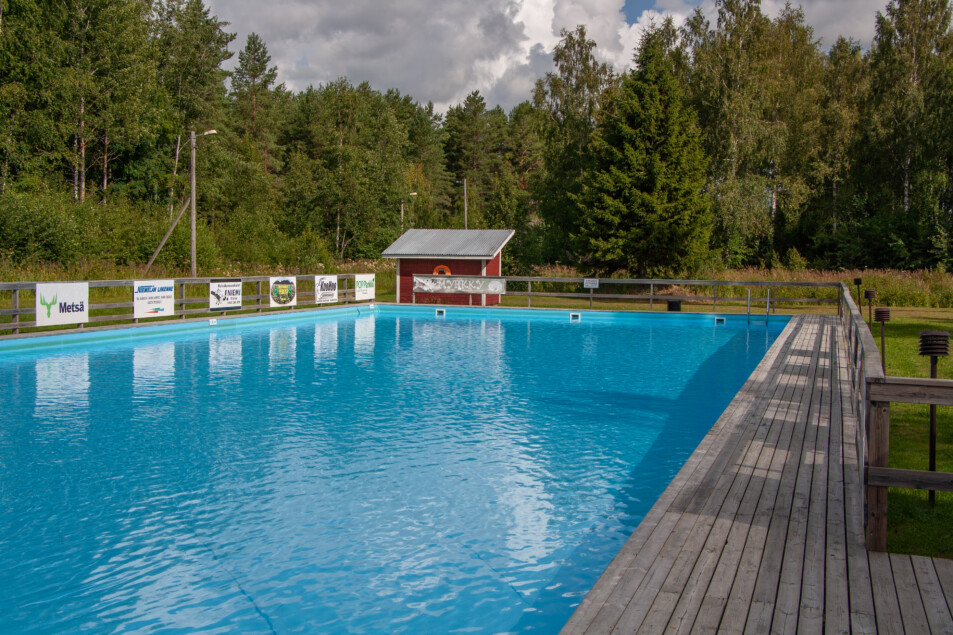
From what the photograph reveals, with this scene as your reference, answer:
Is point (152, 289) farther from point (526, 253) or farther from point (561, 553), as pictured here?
point (526, 253)

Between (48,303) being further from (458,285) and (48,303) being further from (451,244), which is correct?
(451,244)

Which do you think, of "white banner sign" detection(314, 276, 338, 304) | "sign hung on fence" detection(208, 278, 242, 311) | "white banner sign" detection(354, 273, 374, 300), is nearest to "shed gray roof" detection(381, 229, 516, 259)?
"white banner sign" detection(354, 273, 374, 300)

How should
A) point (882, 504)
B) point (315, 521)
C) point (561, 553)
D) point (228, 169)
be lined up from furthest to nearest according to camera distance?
point (228, 169) < point (315, 521) < point (561, 553) < point (882, 504)

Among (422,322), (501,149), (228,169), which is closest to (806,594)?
(422,322)

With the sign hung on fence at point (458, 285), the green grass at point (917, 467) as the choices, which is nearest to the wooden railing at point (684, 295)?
the sign hung on fence at point (458, 285)

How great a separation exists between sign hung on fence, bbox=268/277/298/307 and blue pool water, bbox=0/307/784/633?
27.9ft

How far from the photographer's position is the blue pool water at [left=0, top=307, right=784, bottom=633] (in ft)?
16.4

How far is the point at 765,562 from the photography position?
4168 millimetres

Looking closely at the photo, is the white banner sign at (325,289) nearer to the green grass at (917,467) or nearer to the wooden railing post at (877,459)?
the green grass at (917,467)

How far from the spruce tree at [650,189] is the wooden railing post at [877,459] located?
2807cm

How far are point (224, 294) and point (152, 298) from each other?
2727 millimetres

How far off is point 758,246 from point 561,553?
38.2m

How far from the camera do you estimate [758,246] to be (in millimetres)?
40219

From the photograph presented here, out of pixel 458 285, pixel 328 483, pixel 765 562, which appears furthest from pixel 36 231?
pixel 765 562
